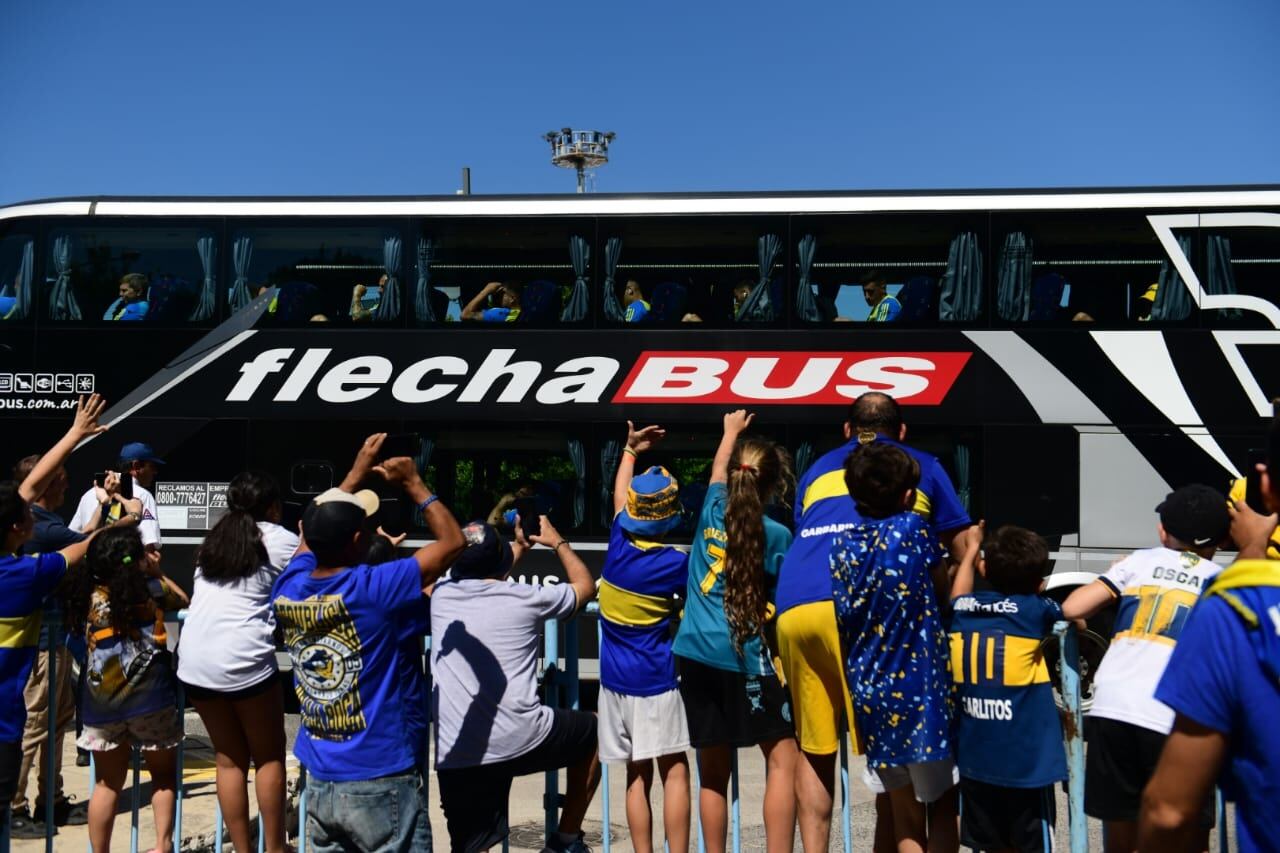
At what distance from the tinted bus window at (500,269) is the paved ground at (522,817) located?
463 centimetres

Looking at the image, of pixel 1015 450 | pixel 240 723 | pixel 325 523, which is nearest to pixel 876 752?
pixel 325 523

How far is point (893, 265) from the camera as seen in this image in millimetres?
11406

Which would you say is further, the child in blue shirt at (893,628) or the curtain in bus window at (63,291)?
the curtain in bus window at (63,291)

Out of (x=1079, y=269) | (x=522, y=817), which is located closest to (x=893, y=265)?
(x=1079, y=269)

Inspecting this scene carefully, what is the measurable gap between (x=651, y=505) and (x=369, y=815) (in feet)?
5.99

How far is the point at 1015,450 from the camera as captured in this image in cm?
1102

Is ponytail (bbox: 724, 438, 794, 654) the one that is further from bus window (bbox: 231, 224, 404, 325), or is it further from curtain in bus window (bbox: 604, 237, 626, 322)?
bus window (bbox: 231, 224, 404, 325)

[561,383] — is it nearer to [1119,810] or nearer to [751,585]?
[751,585]

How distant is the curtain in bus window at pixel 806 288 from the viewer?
11.4 meters

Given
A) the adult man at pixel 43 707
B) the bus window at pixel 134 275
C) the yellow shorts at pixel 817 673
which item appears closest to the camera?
the yellow shorts at pixel 817 673

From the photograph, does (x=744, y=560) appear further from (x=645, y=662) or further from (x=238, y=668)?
(x=238, y=668)

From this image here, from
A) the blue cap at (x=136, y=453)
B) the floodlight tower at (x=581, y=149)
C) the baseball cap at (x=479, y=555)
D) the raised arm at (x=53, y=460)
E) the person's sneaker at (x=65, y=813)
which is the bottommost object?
the person's sneaker at (x=65, y=813)

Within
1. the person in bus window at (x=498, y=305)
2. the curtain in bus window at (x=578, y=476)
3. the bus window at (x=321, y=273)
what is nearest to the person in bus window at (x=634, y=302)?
the person in bus window at (x=498, y=305)

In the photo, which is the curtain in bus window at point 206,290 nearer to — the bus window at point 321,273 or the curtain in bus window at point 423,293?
the bus window at point 321,273
